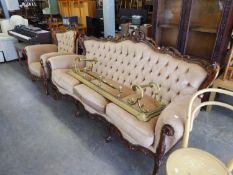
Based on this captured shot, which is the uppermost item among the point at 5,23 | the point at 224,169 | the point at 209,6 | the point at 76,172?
the point at 209,6

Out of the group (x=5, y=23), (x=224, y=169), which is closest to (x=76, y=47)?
(x=224, y=169)

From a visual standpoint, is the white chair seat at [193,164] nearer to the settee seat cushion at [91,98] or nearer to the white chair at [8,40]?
the settee seat cushion at [91,98]

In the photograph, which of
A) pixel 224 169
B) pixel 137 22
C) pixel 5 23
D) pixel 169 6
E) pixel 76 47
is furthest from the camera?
pixel 5 23

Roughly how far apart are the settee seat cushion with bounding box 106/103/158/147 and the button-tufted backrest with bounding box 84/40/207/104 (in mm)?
404

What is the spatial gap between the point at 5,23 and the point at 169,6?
4.30 meters

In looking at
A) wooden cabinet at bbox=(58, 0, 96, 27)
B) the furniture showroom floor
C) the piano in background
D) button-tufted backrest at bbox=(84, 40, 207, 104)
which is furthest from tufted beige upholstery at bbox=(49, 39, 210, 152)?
wooden cabinet at bbox=(58, 0, 96, 27)

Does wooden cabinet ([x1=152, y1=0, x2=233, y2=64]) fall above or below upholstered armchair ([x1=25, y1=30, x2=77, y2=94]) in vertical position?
above

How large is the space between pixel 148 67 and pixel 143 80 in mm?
152

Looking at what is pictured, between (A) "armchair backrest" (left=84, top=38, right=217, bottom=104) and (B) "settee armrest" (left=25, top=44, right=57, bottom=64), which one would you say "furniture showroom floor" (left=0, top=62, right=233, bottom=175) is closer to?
(A) "armchair backrest" (left=84, top=38, right=217, bottom=104)

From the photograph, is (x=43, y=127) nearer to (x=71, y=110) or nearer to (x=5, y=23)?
(x=71, y=110)

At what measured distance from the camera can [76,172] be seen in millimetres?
1590

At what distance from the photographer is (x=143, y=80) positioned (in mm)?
1979

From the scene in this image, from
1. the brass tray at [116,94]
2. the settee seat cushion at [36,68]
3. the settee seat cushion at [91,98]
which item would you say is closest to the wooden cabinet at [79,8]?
the settee seat cushion at [36,68]

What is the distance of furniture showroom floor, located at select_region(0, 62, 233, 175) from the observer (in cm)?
164
